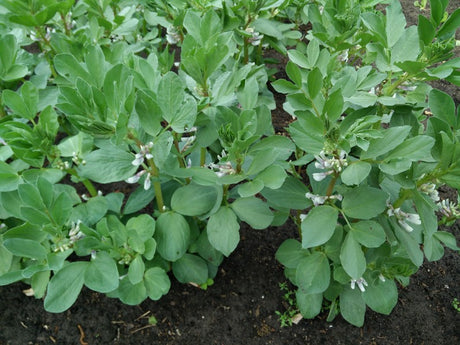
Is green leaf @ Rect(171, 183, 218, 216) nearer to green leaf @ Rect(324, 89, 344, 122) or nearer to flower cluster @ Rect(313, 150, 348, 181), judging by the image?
flower cluster @ Rect(313, 150, 348, 181)

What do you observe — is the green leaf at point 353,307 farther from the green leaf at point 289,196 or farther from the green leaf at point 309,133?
the green leaf at point 309,133

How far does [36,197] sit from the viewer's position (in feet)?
4.42

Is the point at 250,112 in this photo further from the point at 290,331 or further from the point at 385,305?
the point at 290,331

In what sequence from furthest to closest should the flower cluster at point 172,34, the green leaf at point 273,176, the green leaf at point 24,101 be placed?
1. the flower cluster at point 172,34
2. the green leaf at point 24,101
3. the green leaf at point 273,176

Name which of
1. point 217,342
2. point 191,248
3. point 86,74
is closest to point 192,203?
Answer: point 191,248

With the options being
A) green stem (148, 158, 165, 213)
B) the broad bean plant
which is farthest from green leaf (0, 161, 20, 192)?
green stem (148, 158, 165, 213)

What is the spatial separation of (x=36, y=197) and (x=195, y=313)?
94 cm

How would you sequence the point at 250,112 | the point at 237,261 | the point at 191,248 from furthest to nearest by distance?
1. the point at 237,261
2. the point at 191,248
3. the point at 250,112

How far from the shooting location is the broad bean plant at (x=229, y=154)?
4.01 feet

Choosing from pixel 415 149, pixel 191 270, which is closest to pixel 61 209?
pixel 191 270

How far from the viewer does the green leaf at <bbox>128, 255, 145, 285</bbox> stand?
147cm

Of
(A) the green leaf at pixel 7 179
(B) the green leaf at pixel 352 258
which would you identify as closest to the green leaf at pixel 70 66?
(A) the green leaf at pixel 7 179

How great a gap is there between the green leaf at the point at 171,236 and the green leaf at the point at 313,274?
17.5 inches

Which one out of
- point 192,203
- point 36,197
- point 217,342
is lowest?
point 217,342
